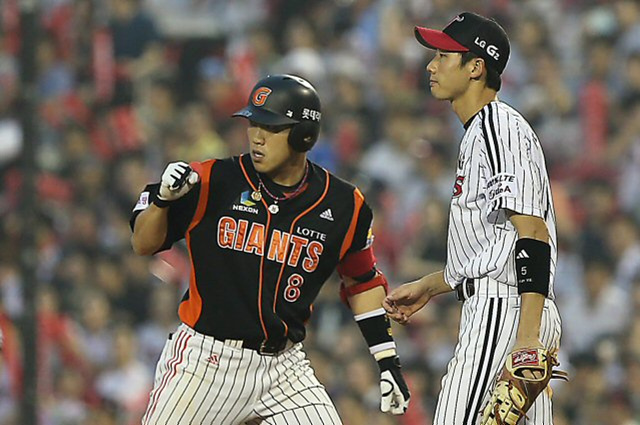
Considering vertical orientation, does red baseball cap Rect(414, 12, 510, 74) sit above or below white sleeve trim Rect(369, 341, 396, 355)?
above

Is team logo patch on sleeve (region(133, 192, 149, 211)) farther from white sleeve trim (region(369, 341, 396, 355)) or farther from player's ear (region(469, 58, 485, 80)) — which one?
player's ear (region(469, 58, 485, 80))

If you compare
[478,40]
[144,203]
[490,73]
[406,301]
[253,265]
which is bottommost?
[406,301]

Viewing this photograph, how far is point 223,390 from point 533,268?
1.57m

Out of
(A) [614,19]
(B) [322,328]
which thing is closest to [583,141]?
(A) [614,19]

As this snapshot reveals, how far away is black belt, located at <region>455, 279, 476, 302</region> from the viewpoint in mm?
5523

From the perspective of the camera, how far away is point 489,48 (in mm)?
5594

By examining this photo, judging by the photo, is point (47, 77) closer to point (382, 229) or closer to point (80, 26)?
point (80, 26)

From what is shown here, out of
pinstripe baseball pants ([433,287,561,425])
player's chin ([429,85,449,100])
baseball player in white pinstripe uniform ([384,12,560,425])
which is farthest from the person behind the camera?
player's chin ([429,85,449,100])

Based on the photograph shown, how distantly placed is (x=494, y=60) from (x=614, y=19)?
7840mm

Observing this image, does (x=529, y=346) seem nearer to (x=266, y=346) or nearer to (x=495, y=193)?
(x=495, y=193)

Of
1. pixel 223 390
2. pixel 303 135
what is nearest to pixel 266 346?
pixel 223 390

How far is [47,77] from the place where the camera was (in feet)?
46.3

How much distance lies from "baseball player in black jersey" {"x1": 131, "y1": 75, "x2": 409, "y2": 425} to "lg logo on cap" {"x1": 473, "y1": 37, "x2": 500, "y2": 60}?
3.11 ft

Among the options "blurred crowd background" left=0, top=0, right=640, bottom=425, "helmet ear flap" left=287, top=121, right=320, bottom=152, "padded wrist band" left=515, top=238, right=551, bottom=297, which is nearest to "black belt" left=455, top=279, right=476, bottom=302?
"padded wrist band" left=515, top=238, right=551, bottom=297
